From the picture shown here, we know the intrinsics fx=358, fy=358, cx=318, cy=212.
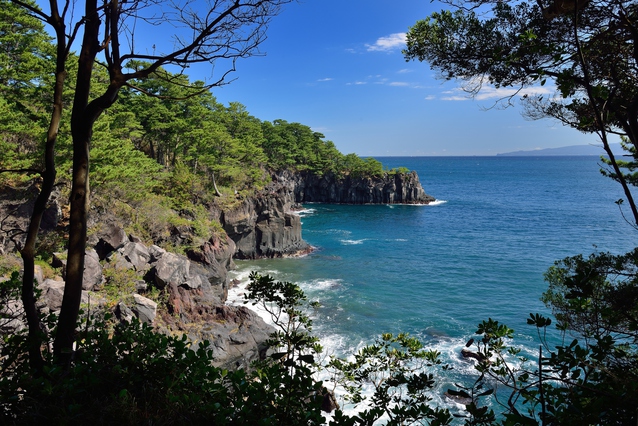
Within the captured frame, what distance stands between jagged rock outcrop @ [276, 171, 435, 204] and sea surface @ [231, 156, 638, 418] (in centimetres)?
701

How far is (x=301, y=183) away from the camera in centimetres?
7025

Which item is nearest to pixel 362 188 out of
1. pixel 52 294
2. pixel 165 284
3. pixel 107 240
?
pixel 165 284

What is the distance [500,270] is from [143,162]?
28677mm

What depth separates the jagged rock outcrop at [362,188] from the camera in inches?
2734

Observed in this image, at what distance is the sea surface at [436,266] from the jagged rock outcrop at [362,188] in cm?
701

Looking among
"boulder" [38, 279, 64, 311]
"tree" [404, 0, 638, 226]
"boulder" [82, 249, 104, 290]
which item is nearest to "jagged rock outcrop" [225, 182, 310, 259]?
"boulder" [82, 249, 104, 290]

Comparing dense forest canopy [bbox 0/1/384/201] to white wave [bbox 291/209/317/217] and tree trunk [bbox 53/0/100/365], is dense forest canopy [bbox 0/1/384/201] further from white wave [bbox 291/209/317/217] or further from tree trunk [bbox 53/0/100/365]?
white wave [bbox 291/209/317/217]

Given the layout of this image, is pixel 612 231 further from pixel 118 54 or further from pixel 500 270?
pixel 118 54

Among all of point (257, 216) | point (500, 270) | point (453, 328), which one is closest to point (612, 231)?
point (500, 270)

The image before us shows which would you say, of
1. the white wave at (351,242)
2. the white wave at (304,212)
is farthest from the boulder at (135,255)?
the white wave at (304,212)

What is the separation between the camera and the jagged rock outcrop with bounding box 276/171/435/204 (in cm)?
6944

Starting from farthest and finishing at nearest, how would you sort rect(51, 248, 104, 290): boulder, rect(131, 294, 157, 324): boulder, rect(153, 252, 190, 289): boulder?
rect(153, 252, 190, 289): boulder
rect(51, 248, 104, 290): boulder
rect(131, 294, 157, 324): boulder

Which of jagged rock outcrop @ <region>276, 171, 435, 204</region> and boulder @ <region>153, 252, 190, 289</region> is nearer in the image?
boulder @ <region>153, 252, 190, 289</region>

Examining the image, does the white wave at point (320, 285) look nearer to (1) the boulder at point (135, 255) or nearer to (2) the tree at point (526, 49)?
(1) the boulder at point (135, 255)
